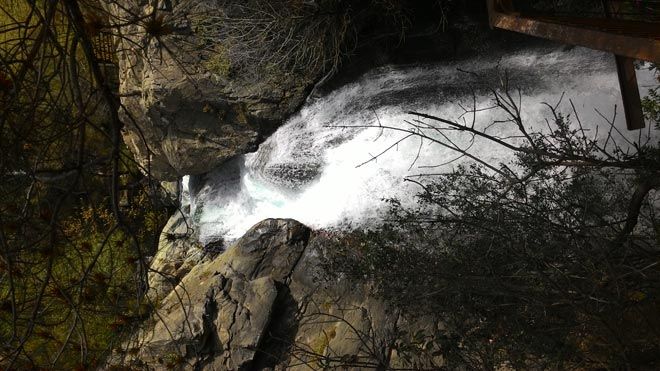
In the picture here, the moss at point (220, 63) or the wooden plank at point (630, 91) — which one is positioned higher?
the moss at point (220, 63)

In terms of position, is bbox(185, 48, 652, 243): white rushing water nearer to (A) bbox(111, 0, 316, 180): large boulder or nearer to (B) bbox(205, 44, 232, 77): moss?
(A) bbox(111, 0, 316, 180): large boulder

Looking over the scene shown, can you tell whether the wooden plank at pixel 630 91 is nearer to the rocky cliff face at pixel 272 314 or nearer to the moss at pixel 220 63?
the rocky cliff face at pixel 272 314

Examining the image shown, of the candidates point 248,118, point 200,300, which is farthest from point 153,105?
point 200,300

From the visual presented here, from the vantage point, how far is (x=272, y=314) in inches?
241

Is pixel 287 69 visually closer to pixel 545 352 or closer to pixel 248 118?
pixel 248 118

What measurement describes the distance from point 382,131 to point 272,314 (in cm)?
239

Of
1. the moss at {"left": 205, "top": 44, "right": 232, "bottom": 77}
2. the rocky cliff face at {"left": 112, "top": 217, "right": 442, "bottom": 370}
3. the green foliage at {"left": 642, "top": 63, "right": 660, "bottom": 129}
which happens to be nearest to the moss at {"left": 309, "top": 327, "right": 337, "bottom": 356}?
the rocky cliff face at {"left": 112, "top": 217, "right": 442, "bottom": 370}

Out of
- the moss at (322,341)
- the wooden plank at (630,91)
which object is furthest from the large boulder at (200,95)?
the wooden plank at (630,91)

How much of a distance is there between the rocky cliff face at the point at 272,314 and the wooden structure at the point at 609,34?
2736mm

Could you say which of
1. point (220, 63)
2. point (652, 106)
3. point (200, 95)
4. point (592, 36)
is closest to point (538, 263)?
point (592, 36)

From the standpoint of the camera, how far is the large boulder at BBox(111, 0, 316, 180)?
690 centimetres

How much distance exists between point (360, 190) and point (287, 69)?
1796 millimetres

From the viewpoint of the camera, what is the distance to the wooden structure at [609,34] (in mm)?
2773

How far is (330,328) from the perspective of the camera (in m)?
5.83
